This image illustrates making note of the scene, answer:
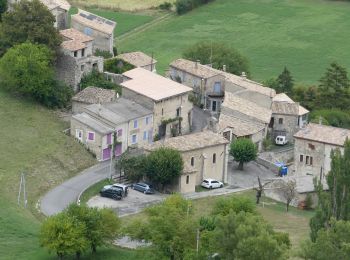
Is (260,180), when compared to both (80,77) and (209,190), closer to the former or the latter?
(209,190)

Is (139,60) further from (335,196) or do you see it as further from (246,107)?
(335,196)

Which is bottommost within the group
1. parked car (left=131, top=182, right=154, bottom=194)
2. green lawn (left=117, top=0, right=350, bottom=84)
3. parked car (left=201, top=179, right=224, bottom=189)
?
green lawn (left=117, top=0, right=350, bottom=84)

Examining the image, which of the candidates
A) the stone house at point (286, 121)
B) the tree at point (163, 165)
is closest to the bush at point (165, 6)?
the stone house at point (286, 121)

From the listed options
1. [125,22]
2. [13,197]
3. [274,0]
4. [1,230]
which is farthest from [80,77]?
[274,0]

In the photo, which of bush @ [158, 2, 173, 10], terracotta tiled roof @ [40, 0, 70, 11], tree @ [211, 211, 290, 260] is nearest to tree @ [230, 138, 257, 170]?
terracotta tiled roof @ [40, 0, 70, 11]

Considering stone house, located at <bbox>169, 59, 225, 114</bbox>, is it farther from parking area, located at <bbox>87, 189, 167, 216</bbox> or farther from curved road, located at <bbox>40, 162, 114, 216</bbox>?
parking area, located at <bbox>87, 189, 167, 216</bbox>

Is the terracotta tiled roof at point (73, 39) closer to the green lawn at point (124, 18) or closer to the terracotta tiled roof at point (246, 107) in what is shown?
the terracotta tiled roof at point (246, 107)
